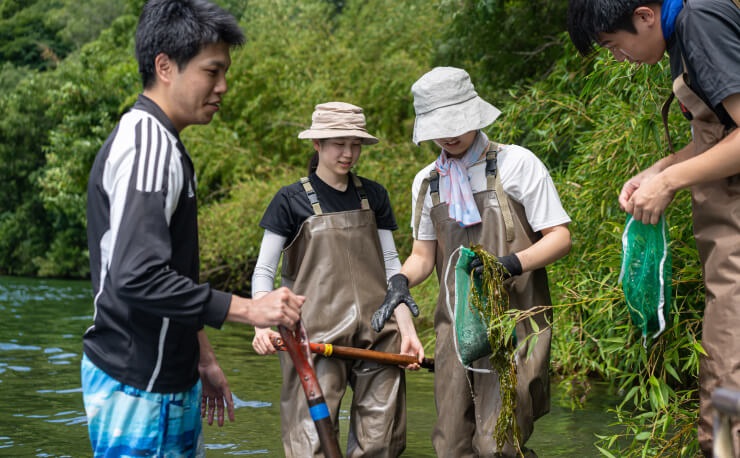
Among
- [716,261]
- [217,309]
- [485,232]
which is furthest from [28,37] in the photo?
[716,261]

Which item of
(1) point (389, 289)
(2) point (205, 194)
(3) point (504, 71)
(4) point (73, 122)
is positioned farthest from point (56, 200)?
(1) point (389, 289)

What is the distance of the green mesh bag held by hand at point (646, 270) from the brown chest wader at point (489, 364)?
782 mm

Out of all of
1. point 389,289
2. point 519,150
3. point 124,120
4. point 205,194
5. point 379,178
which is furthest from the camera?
point 205,194

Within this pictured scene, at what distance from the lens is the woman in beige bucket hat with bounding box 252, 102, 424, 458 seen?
5.05m

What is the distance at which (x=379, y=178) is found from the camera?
16.5m

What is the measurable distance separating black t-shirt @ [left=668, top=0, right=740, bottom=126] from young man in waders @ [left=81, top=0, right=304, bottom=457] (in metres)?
1.40

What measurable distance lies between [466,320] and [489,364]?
0.34 m

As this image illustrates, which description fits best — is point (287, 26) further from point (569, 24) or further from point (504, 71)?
point (569, 24)

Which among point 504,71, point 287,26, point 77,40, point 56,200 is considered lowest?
point 56,200

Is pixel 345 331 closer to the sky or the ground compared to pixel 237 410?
closer to the sky

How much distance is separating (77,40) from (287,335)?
1994 inches

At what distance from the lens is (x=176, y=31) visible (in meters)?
3.07

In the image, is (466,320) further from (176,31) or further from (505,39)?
(505,39)

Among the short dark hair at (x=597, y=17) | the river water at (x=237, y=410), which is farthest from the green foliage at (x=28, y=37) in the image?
the short dark hair at (x=597, y=17)
